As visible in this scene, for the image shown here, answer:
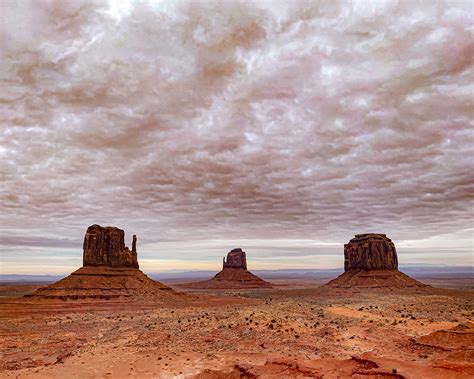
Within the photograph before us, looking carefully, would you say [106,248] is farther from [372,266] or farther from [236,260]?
[236,260]

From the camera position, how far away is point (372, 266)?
4523 inches

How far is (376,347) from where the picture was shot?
27.0m

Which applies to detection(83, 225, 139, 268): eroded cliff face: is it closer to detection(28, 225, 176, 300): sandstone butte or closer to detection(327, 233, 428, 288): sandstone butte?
detection(28, 225, 176, 300): sandstone butte

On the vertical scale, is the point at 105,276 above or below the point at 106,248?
below

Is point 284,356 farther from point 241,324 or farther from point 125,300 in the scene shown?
point 125,300

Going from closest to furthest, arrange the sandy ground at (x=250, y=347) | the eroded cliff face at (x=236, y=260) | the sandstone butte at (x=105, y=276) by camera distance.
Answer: the sandy ground at (x=250, y=347) → the sandstone butte at (x=105, y=276) → the eroded cliff face at (x=236, y=260)

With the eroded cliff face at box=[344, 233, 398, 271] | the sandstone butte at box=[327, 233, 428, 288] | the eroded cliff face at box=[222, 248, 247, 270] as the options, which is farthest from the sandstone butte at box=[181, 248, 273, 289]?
the eroded cliff face at box=[344, 233, 398, 271]

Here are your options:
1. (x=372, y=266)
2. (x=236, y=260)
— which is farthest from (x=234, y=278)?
(x=372, y=266)

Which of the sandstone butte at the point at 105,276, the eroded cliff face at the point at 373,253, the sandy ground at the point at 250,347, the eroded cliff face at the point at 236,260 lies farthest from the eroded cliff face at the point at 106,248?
the eroded cliff face at the point at 236,260

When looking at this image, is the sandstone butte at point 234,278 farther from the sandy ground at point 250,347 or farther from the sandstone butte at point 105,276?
the sandy ground at point 250,347

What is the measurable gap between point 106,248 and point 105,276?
8.23m

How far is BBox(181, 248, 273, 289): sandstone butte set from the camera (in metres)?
161

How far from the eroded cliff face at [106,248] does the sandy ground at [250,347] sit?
39946 millimetres

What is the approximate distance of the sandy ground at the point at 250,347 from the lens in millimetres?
20594
